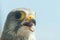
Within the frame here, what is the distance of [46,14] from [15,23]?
473mm

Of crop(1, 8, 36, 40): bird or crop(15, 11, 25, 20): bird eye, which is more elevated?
crop(15, 11, 25, 20): bird eye

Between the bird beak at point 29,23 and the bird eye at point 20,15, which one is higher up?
the bird eye at point 20,15

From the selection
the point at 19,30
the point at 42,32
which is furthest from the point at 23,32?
the point at 42,32

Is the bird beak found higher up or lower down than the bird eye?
lower down

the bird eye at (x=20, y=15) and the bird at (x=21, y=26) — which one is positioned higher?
the bird eye at (x=20, y=15)

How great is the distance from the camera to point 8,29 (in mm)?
761

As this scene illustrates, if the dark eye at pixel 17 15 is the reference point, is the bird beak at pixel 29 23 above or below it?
below

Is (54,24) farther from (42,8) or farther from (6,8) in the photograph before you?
(6,8)

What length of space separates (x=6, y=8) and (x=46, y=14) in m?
0.21

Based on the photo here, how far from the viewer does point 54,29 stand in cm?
121

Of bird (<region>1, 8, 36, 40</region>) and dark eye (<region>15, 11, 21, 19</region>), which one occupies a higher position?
dark eye (<region>15, 11, 21, 19</region>)

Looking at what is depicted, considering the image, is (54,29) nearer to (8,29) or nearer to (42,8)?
(42,8)

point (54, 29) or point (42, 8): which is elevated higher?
point (42, 8)

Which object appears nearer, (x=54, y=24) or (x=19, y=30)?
(x=19, y=30)
